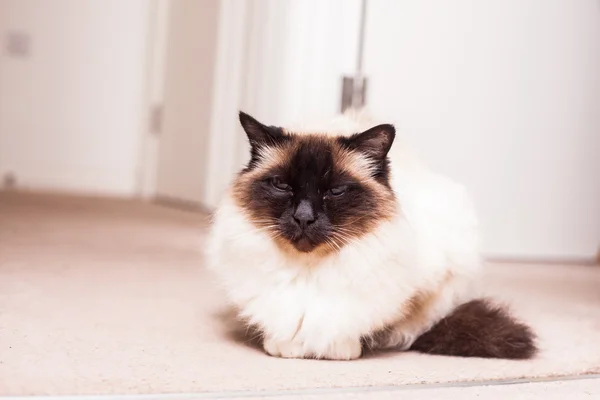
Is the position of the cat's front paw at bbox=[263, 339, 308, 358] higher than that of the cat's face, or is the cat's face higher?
the cat's face

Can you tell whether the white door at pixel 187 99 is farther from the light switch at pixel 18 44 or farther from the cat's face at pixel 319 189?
the cat's face at pixel 319 189

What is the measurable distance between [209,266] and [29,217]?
199cm

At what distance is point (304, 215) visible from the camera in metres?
1.30

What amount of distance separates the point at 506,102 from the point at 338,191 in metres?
2.02

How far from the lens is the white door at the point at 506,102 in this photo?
120 inches

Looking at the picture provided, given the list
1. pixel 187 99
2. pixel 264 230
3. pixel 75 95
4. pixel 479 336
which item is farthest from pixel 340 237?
pixel 75 95

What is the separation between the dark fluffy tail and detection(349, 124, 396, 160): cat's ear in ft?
1.28

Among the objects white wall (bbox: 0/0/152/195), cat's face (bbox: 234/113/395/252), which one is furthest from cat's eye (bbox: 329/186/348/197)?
white wall (bbox: 0/0/152/195)

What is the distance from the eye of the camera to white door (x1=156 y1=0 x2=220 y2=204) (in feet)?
14.1

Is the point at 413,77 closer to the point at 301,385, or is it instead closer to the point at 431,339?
the point at 431,339

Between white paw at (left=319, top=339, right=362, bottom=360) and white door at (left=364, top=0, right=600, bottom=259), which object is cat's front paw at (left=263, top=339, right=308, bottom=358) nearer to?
white paw at (left=319, top=339, right=362, bottom=360)

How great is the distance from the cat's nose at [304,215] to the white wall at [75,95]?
3925mm

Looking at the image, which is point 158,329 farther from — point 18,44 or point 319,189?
point 18,44

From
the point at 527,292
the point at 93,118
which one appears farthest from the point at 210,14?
the point at 527,292
